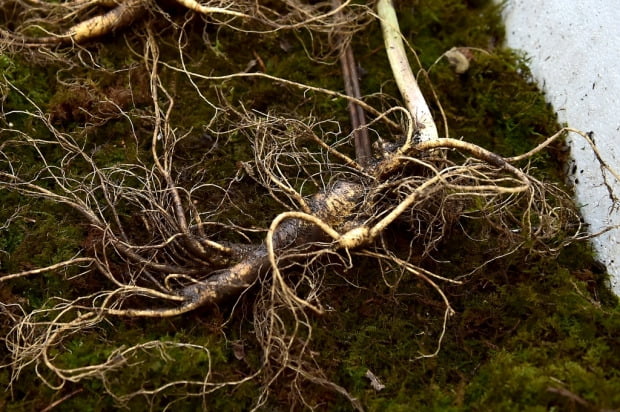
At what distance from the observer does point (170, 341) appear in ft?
6.07

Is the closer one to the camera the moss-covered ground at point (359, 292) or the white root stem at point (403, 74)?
the moss-covered ground at point (359, 292)

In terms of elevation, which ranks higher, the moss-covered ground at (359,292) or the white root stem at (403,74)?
the white root stem at (403,74)

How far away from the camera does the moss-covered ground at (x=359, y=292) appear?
5.89 ft

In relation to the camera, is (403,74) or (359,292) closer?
(359,292)

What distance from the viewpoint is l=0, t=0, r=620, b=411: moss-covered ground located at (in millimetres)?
1795

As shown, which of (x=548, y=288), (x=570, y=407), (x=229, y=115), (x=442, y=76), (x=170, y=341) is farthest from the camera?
(x=442, y=76)

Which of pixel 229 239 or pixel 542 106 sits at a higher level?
pixel 542 106

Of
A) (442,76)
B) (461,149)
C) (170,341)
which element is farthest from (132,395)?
(442,76)

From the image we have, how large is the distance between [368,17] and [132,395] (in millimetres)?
1792

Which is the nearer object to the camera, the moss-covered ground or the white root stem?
the moss-covered ground

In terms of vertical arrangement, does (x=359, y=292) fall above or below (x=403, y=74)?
below

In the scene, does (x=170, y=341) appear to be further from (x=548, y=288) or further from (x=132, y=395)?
(x=548, y=288)

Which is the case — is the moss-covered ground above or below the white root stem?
below

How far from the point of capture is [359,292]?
2.05 meters
